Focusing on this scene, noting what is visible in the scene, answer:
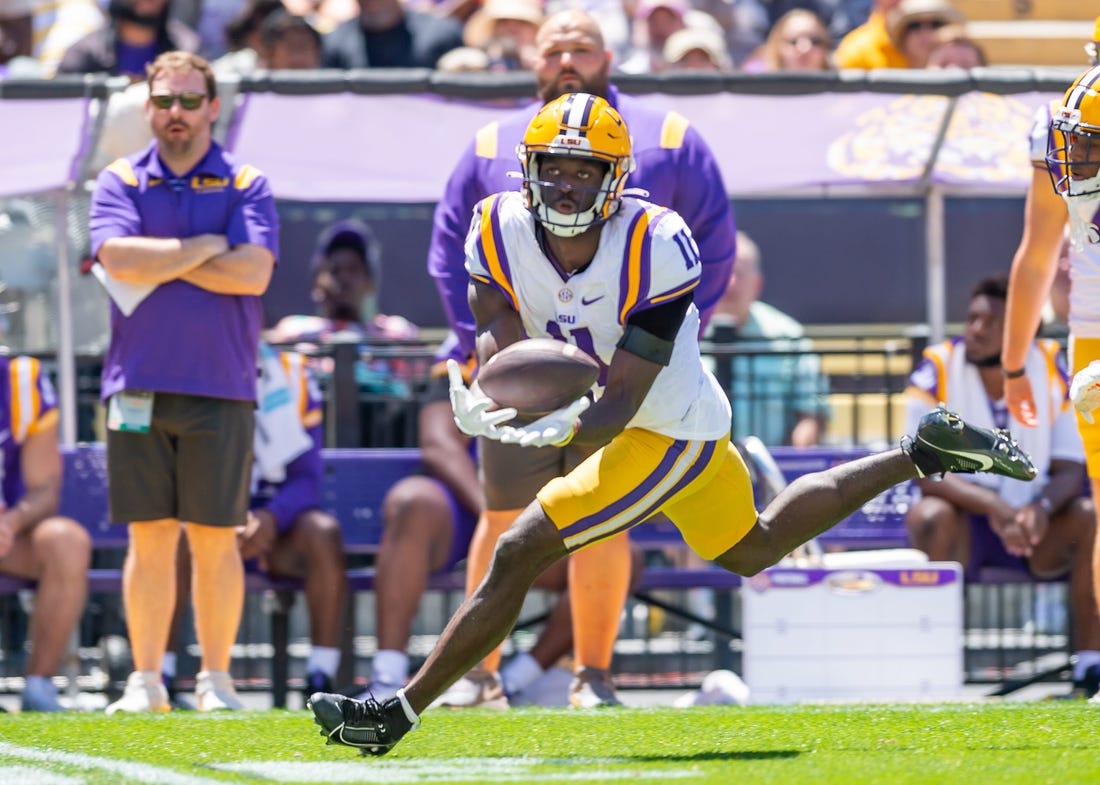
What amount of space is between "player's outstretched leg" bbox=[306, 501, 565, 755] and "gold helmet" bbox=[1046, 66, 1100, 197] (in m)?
1.87

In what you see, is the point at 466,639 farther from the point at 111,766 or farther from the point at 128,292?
the point at 128,292

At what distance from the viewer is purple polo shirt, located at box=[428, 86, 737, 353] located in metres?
6.68

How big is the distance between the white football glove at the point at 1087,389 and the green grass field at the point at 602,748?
2.87 feet

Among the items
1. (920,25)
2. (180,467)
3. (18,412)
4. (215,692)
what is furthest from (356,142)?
(920,25)

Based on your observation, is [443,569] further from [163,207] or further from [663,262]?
[663,262]

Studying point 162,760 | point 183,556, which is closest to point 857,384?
point 183,556

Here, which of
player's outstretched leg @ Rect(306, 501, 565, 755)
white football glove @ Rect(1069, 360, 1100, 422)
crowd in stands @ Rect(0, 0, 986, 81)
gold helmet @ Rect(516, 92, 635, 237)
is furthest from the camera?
crowd in stands @ Rect(0, 0, 986, 81)

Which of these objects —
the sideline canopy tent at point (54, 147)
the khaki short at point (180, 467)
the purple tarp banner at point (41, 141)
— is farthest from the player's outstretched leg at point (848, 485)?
the purple tarp banner at point (41, 141)

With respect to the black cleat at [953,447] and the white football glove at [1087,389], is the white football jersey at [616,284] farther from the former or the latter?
the white football glove at [1087,389]

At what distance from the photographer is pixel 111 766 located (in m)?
5.00

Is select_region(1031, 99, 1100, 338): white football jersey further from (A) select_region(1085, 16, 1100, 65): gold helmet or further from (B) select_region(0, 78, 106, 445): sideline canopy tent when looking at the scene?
(B) select_region(0, 78, 106, 445): sideline canopy tent

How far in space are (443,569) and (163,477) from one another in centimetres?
137

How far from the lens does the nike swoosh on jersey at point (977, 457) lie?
5.42 meters

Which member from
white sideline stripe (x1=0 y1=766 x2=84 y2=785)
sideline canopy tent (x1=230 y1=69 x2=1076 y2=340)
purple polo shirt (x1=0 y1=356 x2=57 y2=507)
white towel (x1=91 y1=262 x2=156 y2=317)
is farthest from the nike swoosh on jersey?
purple polo shirt (x1=0 y1=356 x2=57 y2=507)
